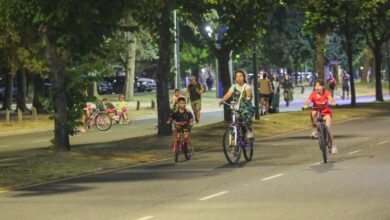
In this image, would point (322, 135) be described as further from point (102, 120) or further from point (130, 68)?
point (130, 68)

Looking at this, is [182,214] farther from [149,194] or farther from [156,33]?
[156,33]

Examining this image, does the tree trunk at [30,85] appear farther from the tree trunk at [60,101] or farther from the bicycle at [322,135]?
the bicycle at [322,135]

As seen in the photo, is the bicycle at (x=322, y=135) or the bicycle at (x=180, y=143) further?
the bicycle at (x=180, y=143)

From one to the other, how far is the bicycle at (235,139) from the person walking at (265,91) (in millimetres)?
14593

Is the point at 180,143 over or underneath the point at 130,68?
underneath

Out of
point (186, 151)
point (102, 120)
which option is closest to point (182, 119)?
point (186, 151)

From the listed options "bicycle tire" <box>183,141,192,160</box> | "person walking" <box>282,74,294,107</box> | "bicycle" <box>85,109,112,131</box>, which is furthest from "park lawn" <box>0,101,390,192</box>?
"person walking" <box>282,74,294,107</box>

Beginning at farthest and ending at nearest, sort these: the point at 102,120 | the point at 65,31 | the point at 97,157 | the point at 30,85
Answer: the point at 30,85 < the point at 102,120 < the point at 97,157 < the point at 65,31

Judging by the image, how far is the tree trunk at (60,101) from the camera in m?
15.8

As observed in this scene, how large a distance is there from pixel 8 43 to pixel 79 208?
23681mm

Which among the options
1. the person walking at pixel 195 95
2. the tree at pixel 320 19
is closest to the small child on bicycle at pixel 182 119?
the person walking at pixel 195 95

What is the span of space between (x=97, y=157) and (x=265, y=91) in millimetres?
13905

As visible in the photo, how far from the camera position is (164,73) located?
1958 cm

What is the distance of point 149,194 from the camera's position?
1019cm
